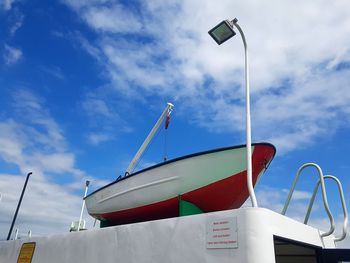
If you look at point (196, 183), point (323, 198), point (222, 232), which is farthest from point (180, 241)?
point (323, 198)

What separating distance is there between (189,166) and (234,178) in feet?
3.03

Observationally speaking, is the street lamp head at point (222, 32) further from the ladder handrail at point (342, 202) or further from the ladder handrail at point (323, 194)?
the ladder handrail at point (342, 202)

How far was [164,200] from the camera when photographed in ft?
19.4

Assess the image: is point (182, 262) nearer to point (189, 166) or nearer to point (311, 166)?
point (189, 166)

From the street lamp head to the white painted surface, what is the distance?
2923 mm

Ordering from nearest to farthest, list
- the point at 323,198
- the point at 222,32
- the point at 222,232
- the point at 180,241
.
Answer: the point at 222,232, the point at 180,241, the point at 323,198, the point at 222,32

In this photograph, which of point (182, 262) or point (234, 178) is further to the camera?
point (234, 178)

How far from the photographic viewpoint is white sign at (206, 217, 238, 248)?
10.9ft

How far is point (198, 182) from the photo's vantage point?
562 centimetres

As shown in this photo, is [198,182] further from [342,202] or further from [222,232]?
→ [342,202]

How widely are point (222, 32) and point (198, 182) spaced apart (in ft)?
9.18

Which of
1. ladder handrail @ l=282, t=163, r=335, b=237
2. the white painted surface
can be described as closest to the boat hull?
ladder handrail @ l=282, t=163, r=335, b=237

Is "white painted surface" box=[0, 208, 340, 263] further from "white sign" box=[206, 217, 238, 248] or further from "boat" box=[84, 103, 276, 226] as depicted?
"boat" box=[84, 103, 276, 226]

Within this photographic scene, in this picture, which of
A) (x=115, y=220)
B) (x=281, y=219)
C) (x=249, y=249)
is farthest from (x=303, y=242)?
(x=115, y=220)
